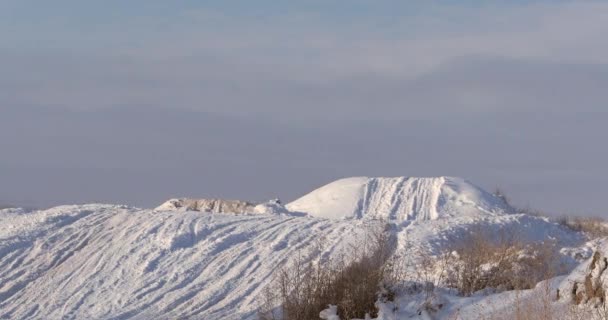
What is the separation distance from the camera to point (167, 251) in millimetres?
23156

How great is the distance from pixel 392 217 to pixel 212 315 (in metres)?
Result: 9.79

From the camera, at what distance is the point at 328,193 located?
31234 mm

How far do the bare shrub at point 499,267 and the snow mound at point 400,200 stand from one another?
1157 cm

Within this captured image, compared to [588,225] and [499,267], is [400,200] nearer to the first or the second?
[588,225]

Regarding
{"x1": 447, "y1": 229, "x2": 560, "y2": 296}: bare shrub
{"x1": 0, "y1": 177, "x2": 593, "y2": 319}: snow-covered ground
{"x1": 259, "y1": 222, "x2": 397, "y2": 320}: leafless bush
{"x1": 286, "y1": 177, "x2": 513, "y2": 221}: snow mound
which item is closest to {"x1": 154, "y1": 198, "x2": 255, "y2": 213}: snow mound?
{"x1": 286, "y1": 177, "x2": 513, "y2": 221}: snow mound

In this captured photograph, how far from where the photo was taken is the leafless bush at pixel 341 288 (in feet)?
48.2

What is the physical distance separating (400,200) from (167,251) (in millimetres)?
8311

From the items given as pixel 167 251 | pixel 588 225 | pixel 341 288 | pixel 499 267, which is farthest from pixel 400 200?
pixel 341 288

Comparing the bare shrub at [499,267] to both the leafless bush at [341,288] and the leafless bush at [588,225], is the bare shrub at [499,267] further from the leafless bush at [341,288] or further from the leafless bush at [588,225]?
the leafless bush at [588,225]

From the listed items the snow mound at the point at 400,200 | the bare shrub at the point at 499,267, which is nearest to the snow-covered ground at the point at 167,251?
the snow mound at the point at 400,200

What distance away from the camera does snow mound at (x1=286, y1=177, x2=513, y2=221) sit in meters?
28.8

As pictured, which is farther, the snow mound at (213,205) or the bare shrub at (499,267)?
the snow mound at (213,205)

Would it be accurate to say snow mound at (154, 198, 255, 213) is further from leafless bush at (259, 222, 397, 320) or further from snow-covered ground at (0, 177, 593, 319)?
leafless bush at (259, 222, 397, 320)

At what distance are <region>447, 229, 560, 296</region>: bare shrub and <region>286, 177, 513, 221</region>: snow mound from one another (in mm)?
11574
